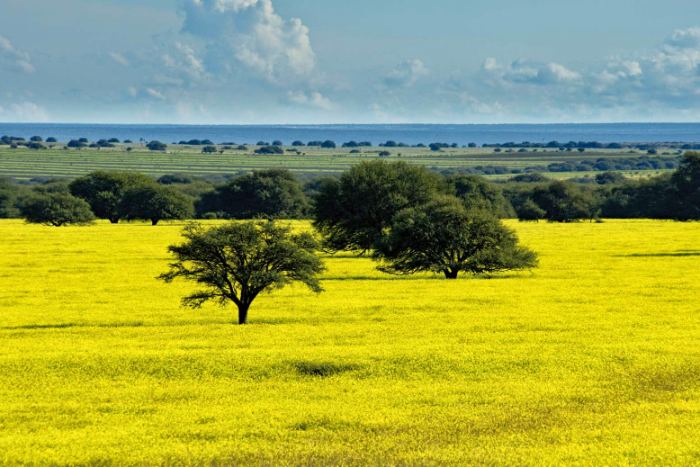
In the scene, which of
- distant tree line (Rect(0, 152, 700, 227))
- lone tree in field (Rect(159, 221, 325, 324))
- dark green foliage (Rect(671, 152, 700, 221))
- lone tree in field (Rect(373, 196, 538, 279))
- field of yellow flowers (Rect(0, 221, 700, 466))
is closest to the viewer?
field of yellow flowers (Rect(0, 221, 700, 466))

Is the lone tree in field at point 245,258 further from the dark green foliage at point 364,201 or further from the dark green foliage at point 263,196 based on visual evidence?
the dark green foliage at point 263,196

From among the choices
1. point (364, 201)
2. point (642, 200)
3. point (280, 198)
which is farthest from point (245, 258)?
point (642, 200)

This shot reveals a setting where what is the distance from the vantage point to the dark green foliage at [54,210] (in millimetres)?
95375

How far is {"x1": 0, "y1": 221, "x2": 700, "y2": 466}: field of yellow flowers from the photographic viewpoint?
47.8 feet

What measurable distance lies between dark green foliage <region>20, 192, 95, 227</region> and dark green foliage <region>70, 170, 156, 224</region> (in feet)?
34.2

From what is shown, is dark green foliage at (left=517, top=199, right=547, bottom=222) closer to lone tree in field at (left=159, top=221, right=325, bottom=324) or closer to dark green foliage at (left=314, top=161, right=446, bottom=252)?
dark green foliage at (left=314, top=161, right=446, bottom=252)

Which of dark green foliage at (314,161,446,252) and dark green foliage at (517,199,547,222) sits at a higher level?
dark green foliage at (314,161,446,252)

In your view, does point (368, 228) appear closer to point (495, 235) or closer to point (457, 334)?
point (495, 235)

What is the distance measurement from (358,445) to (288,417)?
2.39 metres

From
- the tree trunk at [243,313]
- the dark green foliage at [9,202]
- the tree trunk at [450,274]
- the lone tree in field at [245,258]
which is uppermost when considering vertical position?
the lone tree in field at [245,258]

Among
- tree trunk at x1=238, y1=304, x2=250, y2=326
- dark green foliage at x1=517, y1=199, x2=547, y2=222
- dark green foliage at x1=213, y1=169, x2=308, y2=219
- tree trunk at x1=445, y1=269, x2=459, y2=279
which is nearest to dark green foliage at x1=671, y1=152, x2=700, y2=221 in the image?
dark green foliage at x1=517, y1=199, x2=547, y2=222

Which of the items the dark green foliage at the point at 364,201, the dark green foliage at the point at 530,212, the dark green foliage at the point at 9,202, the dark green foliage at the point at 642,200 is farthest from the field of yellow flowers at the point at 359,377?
the dark green foliage at the point at 9,202

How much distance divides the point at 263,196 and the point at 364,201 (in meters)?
56.4

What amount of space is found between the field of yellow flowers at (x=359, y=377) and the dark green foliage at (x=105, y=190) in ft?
227
